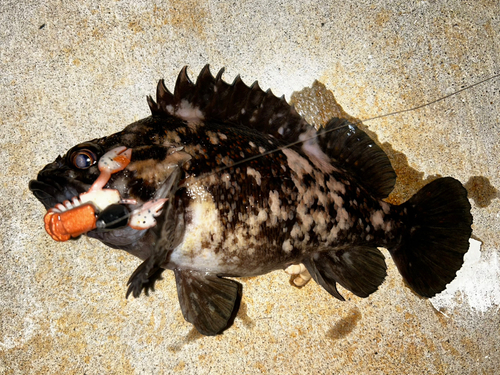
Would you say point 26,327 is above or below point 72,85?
below

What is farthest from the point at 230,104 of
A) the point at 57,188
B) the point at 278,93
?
the point at 57,188

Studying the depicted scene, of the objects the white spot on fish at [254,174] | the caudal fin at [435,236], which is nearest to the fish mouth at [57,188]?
the white spot on fish at [254,174]

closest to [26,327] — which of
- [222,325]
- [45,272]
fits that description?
[45,272]

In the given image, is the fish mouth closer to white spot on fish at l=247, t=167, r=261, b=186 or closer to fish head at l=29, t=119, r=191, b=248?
fish head at l=29, t=119, r=191, b=248

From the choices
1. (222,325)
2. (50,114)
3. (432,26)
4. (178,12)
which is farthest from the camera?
(432,26)

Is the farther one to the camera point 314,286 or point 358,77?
point 358,77

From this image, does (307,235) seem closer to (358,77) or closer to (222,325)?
(222,325)

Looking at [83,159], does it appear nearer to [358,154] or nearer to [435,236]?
[358,154]

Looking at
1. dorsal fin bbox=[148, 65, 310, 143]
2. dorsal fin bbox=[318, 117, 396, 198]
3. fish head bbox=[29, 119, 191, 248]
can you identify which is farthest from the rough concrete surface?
fish head bbox=[29, 119, 191, 248]
